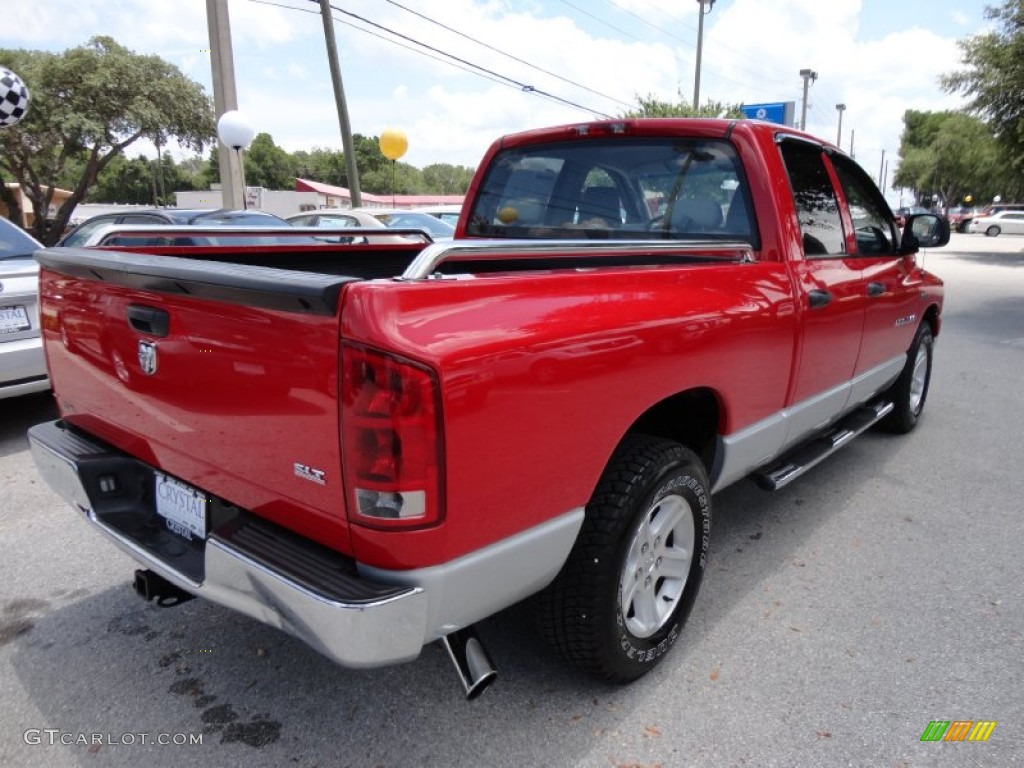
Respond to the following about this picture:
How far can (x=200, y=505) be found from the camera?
2.18m

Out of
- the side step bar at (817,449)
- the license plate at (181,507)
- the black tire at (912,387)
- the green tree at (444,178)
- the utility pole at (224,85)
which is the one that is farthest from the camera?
the green tree at (444,178)

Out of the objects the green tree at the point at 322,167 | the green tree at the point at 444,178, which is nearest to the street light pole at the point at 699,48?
the green tree at the point at 322,167

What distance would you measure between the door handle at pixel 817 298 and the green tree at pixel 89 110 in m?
28.2

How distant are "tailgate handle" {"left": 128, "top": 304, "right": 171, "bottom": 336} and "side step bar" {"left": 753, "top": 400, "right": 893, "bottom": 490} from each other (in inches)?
94.9

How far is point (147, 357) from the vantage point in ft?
7.04

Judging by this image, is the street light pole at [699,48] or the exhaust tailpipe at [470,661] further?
the street light pole at [699,48]

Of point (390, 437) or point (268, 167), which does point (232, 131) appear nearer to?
point (390, 437)

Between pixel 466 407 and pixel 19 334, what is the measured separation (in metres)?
4.32

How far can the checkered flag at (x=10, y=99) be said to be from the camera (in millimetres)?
10172

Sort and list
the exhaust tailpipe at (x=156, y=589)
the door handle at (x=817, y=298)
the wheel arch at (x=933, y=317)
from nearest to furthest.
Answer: the exhaust tailpipe at (x=156, y=589)
the door handle at (x=817, y=298)
the wheel arch at (x=933, y=317)

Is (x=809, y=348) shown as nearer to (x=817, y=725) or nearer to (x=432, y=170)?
(x=817, y=725)

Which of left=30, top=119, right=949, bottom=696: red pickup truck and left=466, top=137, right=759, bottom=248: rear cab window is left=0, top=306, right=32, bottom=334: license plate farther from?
left=466, top=137, right=759, bottom=248: rear cab window

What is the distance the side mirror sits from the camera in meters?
4.38

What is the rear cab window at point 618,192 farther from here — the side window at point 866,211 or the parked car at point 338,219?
the parked car at point 338,219
